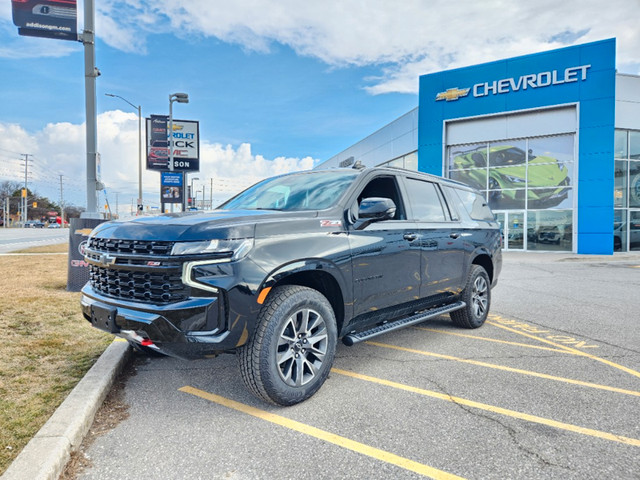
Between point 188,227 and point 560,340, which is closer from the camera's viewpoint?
point 188,227

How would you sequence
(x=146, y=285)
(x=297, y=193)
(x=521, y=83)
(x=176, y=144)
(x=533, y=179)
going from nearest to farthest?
(x=146, y=285) < (x=297, y=193) < (x=521, y=83) < (x=533, y=179) < (x=176, y=144)

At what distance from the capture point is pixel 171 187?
3409cm

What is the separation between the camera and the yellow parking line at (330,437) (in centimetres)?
250

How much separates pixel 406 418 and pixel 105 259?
2470mm

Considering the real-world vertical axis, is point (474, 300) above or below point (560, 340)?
above

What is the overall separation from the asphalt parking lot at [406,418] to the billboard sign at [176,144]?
30.2 m

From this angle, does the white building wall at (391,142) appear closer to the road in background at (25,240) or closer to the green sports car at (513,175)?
the green sports car at (513,175)

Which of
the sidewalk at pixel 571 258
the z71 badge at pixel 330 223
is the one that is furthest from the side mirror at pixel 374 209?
the sidewalk at pixel 571 258

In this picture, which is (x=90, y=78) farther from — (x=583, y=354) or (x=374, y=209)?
(x=583, y=354)

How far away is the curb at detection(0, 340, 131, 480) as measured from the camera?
230 cm

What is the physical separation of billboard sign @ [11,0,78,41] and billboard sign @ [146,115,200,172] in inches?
947

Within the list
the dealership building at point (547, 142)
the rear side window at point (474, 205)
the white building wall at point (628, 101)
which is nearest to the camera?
the rear side window at point (474, 205)

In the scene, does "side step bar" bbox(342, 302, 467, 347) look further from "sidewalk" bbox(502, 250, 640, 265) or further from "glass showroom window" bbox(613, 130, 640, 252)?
"glass showroom window" bbox(613, 130, 640, 252)

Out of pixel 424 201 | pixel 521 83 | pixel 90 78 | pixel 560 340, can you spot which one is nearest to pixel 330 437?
pixel 424 201
